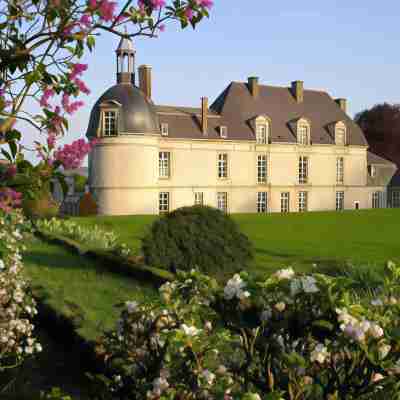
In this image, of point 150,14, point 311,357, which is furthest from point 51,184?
point 311,357

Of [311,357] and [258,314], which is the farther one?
[258,314]

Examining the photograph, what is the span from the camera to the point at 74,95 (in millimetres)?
3465

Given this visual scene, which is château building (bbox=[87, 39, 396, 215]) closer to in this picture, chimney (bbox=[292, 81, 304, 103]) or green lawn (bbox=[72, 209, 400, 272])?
chimney (bbox=[292, 81, 304, 103])

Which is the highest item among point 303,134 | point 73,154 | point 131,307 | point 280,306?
point 303,134

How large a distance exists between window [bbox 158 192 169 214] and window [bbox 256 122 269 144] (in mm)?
7887

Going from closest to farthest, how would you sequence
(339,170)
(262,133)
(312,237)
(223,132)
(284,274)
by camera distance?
(284,274) < (312,237) < (223,132) < (262,133) < (339,170)

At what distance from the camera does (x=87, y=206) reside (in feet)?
108

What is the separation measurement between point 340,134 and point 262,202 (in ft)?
28.5

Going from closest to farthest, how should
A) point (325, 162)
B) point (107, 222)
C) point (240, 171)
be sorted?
point (107, 222) → point (240, 171) → point (325, 162)

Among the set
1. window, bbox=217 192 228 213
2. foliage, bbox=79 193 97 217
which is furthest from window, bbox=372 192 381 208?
foliage, bbox=79 193 97 217

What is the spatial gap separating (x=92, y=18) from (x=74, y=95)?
0.49 m

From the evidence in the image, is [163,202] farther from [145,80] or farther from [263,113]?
[263,113]

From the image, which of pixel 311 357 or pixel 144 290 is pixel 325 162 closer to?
pixel 144 290

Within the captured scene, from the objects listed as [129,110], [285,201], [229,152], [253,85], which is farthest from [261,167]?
[129,110]
